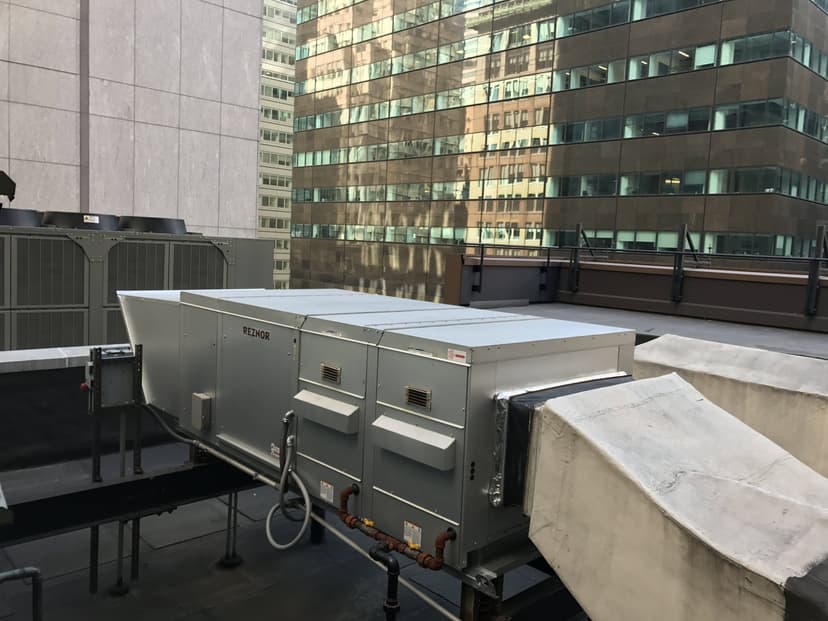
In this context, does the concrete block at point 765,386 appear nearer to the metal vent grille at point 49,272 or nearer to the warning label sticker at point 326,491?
the warning label sticker at point 326,491

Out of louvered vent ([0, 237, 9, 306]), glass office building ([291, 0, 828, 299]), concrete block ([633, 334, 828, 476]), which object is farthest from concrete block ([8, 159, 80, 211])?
glass office building ([291, 0, 828, 299])

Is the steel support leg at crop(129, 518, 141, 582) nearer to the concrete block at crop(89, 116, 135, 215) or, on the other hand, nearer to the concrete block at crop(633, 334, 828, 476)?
the concrete block at crop(633, 334, 828, 476)

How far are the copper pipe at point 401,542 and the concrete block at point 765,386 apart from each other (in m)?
2.63

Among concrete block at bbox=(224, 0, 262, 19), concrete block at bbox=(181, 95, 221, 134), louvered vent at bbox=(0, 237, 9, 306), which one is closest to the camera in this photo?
louvered vent at bbox=(0, 237, 9, 306)

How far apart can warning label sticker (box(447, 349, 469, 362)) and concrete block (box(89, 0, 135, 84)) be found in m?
16.5

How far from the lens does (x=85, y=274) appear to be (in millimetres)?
10797

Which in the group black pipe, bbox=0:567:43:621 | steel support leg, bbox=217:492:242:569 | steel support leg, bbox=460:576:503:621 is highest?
steel support leg, bbox=460:576:503:621

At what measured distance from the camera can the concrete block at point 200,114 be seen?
18.4 meters

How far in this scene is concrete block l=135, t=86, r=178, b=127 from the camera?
58.2ft

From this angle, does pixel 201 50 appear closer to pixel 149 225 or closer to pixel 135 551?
pixel 149 225

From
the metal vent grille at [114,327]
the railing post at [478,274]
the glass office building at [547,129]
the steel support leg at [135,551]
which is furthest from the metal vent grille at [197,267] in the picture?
the glass office building at [547,129]

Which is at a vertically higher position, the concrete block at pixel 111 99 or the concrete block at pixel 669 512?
the concrete block at pixel 111 99

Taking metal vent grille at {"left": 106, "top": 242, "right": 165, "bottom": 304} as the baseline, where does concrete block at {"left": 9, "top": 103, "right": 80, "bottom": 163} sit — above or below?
above

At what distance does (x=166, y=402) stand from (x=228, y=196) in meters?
14.2
